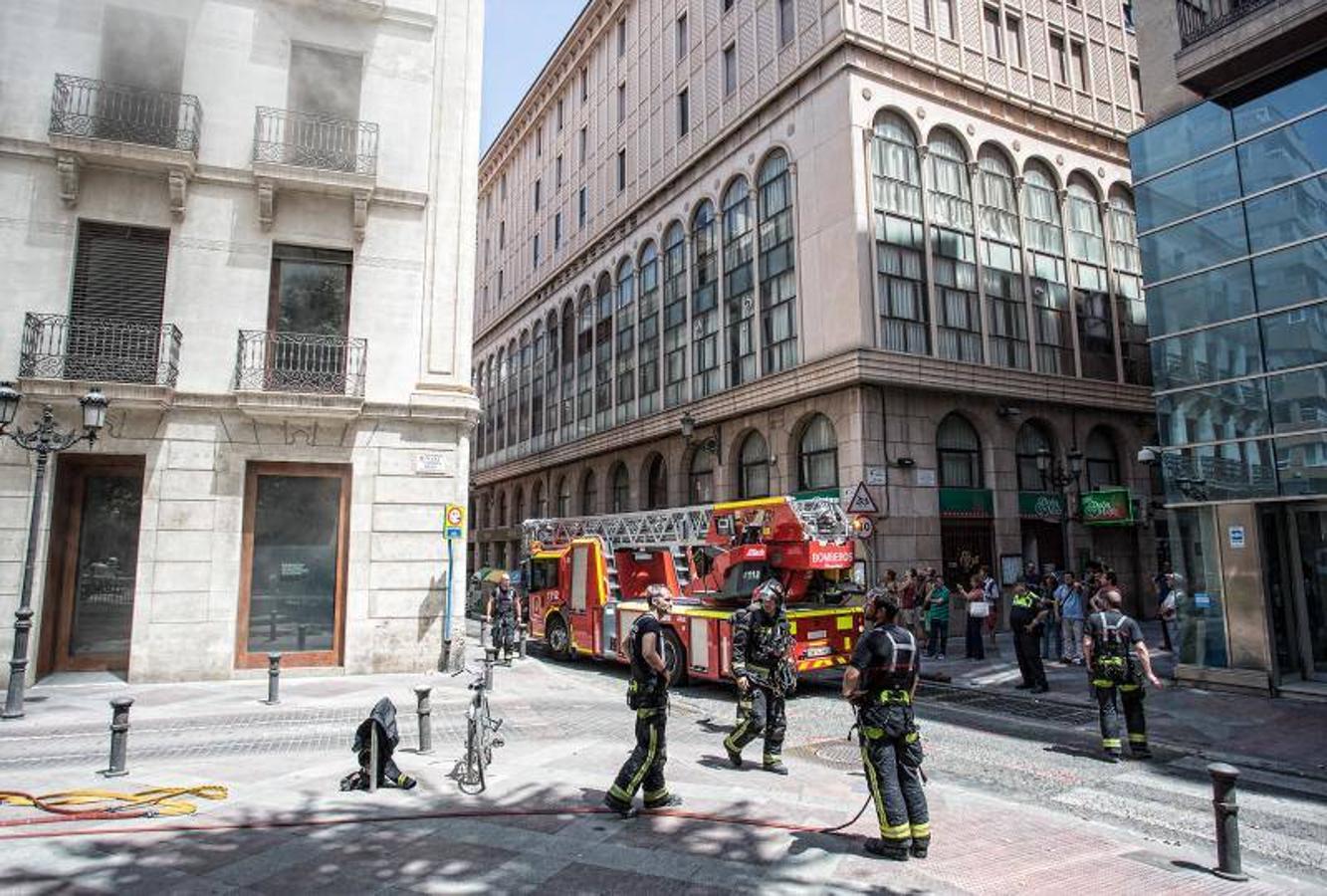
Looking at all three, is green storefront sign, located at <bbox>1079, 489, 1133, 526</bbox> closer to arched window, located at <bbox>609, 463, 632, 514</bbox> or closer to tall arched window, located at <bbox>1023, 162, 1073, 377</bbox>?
tall arched window, located at <bbox>1023, 162, 1073, 377</bbox>

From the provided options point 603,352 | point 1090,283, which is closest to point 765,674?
point 1090,283

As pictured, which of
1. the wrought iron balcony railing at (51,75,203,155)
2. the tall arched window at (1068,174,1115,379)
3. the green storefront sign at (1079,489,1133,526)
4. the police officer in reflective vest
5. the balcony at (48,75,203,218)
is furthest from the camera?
the tall arched window at (1068,174,1115,379)

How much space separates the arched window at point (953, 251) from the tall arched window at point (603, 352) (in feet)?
51.6

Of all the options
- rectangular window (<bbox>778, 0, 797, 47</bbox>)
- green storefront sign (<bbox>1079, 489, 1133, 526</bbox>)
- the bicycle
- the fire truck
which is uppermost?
rectangular window (<bbox>778, 0, 797, 47</bbox>)

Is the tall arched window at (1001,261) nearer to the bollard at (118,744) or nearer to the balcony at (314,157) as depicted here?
the balcony at (314,157)

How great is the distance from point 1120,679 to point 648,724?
19.0 ft

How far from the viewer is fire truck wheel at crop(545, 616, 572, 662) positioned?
17.6 metres

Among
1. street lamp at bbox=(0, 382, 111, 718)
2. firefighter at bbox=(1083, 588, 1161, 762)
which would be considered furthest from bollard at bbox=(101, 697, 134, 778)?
firefighter at bbox=(1083, 588, 1161, 762)

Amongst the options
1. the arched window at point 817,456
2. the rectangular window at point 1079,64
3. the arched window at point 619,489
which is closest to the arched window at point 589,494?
the arched window at point 619,489

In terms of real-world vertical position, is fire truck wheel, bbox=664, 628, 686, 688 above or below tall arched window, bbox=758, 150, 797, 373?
below

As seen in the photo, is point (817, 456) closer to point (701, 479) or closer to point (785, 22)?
point (701, 479)

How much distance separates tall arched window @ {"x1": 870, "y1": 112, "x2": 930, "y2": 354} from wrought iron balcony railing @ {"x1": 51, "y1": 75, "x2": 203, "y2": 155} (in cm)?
1659

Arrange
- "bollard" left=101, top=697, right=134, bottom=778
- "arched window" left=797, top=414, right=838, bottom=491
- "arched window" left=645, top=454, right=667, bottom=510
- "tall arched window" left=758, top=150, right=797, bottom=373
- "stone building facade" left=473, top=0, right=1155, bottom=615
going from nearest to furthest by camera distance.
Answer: "bollard" left=101, top=697, right=134, bottom=778
"stone building facade" left=473, top=0, right=1155, bottom=615
"arched window" left=797, top=414, right=838, bottom=491
"tall arched window" left=758, top=150, right=797, bottom=373
"arched window" left=645, top=454, right=667, bottom=510

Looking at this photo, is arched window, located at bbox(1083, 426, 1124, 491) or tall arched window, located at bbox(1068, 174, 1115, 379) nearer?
arched window, located at bbox(1083, 426, 1124, 491)
